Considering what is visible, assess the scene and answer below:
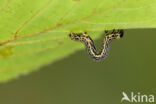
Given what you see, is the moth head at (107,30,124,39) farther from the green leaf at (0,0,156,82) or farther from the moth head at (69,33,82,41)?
the green leaf at (0,0,156,82)

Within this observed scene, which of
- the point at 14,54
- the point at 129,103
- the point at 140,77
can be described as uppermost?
the point at 14,54

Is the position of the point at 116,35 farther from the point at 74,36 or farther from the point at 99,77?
the point at 99,77

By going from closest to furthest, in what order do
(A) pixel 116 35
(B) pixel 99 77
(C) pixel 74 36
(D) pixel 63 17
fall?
1. (D) pixel 63 17
2. (C) pixel 74 36
3. (A) pixel 116 35
4. (B) pixel 99 77

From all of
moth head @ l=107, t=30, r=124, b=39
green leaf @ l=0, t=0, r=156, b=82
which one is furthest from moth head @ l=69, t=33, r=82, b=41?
moth head @ l=107, t=30, r=124, b=39

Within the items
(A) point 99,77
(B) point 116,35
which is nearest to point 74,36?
(B) point 116,35

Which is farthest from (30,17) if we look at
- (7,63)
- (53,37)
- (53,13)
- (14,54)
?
(7,63)

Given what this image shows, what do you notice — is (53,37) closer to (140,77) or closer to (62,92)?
(140,77)

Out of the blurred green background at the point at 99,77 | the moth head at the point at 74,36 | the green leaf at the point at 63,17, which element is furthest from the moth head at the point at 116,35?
the blurred green background at the point at 99,77

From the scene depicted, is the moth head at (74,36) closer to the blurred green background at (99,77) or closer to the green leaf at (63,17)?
Answer: the green leaf at (63,17)
